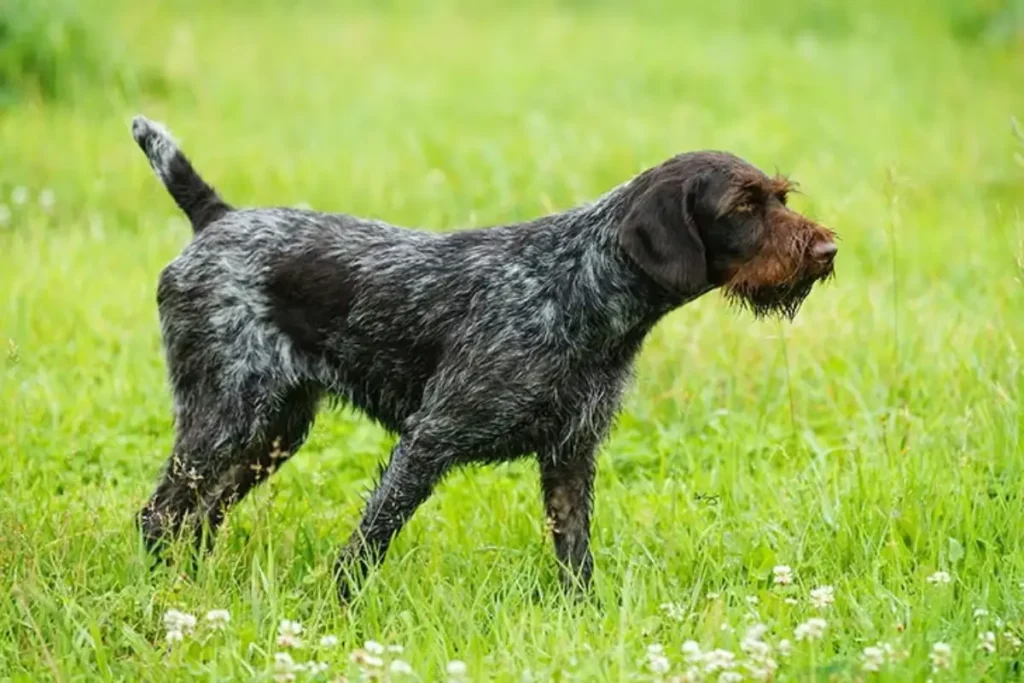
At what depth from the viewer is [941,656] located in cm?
422

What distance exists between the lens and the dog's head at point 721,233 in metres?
5.20

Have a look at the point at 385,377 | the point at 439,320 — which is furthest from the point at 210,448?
the point at 439,320

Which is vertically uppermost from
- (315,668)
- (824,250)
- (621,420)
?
Result: (824,250)

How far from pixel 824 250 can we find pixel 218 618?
2.33 meters

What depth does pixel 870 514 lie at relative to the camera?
18.2 ft

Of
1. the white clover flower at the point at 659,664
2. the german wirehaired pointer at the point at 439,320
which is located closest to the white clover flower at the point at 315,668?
the german wirehaired pointer at the point at 439,320

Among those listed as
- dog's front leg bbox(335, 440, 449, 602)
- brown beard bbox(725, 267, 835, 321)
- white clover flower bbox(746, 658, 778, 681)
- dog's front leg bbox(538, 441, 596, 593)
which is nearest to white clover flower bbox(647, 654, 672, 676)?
white clover flower bbox(746, 658, 778, 681)

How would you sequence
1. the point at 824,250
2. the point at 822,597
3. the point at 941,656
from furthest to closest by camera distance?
the point at 824,250 → the point at 822,597 → the point at 941,656

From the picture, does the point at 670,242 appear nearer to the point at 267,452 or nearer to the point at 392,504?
the point at 392,504

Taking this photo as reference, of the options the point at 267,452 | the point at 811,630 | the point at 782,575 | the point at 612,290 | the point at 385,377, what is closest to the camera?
the point at 811,630

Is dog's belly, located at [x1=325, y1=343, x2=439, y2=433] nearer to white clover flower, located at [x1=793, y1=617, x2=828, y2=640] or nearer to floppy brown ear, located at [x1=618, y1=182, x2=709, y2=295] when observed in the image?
floppy brown ear, located at [x1=618, y1=182, x2=709, y2=295]

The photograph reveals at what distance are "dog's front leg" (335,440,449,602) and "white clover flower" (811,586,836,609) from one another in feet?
4.46

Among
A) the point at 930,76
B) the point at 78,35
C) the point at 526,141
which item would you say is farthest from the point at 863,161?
the point at 78,35

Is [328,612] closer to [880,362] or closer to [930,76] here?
[880,362]
